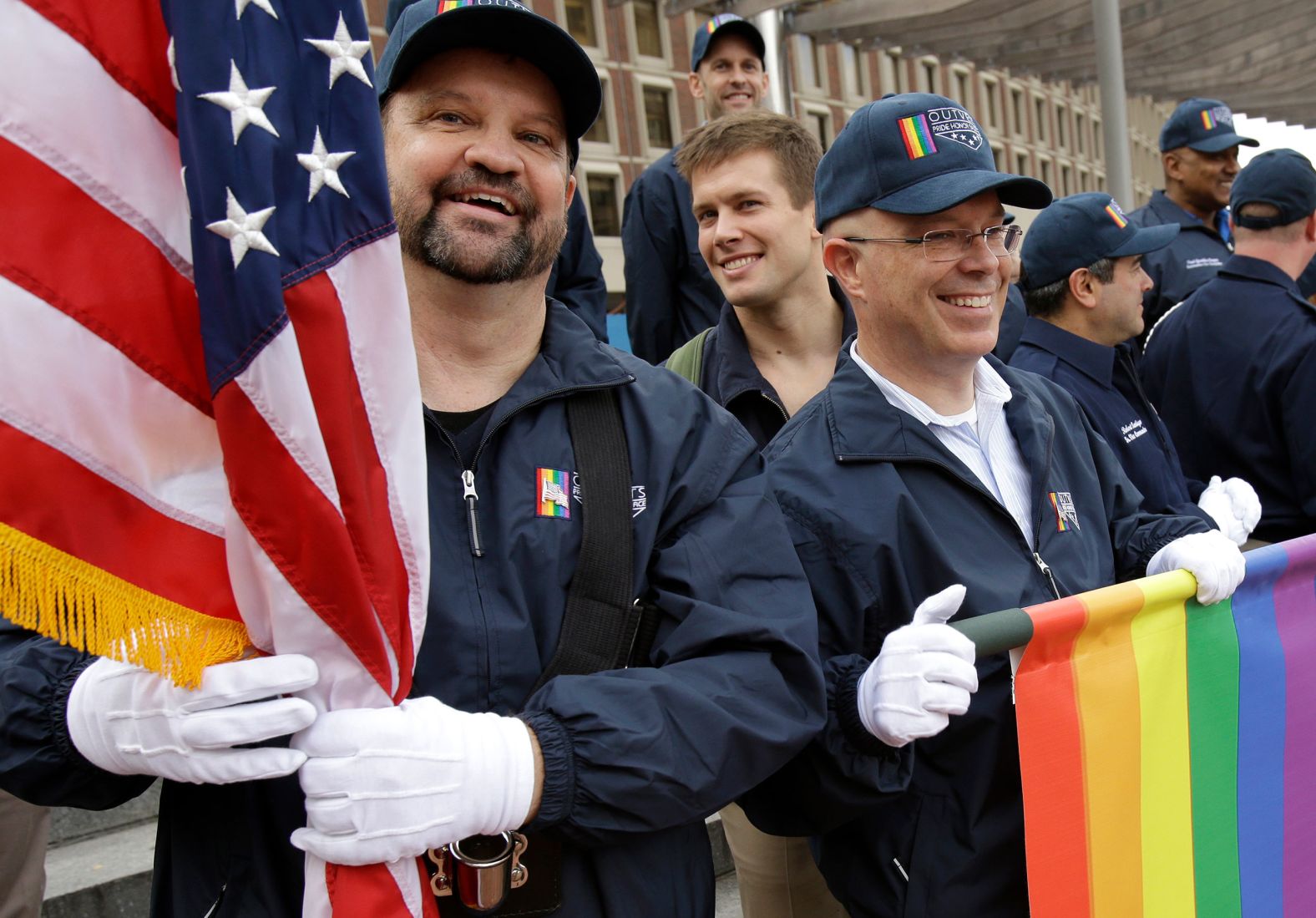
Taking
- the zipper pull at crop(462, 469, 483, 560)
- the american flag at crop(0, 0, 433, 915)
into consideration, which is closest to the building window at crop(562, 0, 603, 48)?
the zipper pull at crop(462, 469, 483, 560)

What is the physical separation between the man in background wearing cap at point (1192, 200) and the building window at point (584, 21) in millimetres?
26267

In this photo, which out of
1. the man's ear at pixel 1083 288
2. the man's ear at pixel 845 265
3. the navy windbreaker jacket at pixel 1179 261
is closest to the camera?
the man's ear at pixel 845 265

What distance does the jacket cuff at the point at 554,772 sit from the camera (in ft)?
5.67

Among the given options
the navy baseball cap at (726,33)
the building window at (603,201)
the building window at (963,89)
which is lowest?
the navy baseball cap at (726,33)

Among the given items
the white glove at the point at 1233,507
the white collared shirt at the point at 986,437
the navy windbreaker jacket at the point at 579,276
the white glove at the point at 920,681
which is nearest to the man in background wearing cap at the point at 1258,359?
the white glove at the point at 1233,507

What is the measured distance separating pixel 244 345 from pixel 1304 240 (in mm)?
4267

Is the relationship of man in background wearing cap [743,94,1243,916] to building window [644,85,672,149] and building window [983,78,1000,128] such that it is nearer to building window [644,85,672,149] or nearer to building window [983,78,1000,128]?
building window [644,85,672,149]

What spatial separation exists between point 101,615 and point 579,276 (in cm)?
348

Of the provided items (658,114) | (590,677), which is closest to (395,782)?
(590,677)

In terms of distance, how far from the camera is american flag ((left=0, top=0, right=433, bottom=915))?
150 cm

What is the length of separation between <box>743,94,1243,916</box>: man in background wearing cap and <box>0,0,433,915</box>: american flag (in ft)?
2.72

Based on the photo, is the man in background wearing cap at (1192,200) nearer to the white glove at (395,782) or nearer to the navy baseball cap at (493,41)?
the navy baseball cap at (493,41)

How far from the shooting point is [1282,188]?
179 inches

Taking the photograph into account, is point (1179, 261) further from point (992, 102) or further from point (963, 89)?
point (992, 102)
